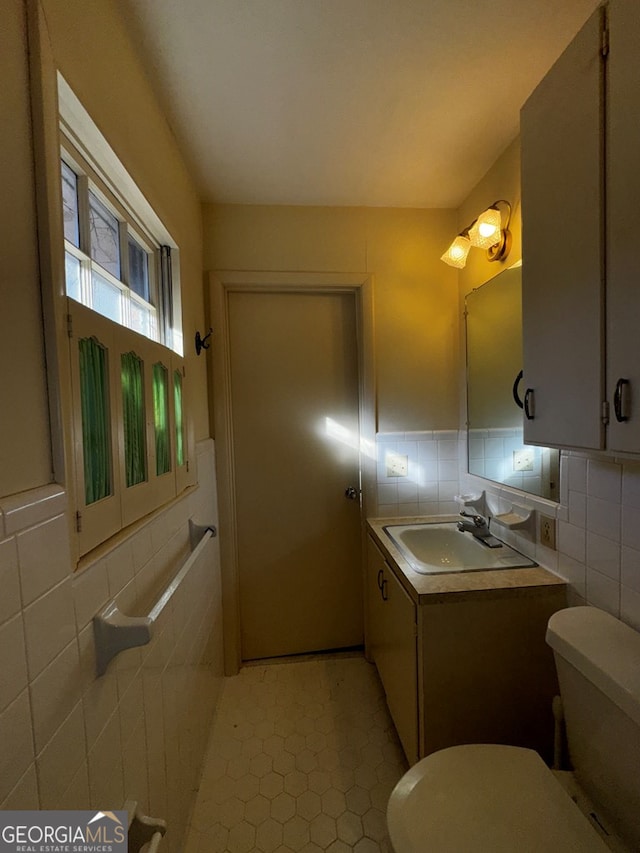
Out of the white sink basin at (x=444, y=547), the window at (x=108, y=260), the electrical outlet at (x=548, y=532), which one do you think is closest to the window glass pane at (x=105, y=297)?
the window at (x=108, y=260)

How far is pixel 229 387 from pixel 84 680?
1.39 meters

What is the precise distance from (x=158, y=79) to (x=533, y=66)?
Result: 122cm

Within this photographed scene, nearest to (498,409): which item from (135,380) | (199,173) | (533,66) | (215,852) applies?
(533,66)

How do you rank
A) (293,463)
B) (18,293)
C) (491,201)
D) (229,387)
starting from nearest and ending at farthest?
(18,293) → (491,201) → (229,387) → (293,463)

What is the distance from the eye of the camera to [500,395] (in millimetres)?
1565

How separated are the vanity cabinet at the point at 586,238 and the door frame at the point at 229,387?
915mm

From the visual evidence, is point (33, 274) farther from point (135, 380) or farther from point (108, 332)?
point (135, 380)

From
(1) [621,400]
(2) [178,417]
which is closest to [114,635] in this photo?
(2) [178,417]

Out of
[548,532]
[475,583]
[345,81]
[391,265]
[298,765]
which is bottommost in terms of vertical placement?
[298,765]

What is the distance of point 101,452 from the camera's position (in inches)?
30.7

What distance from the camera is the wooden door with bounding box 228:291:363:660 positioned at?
6.35ft

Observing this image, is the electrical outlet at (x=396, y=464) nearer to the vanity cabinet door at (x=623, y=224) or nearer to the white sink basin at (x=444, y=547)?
the white sink basin at (x=444, y=547)

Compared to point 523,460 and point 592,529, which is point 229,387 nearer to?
point 523,460

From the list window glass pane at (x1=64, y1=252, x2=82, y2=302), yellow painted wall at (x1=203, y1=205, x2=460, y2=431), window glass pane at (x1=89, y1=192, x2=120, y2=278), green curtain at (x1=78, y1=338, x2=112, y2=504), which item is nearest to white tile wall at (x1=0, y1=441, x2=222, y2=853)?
green curtain at (x1=78, y1=338, x2=112, y2=504)
